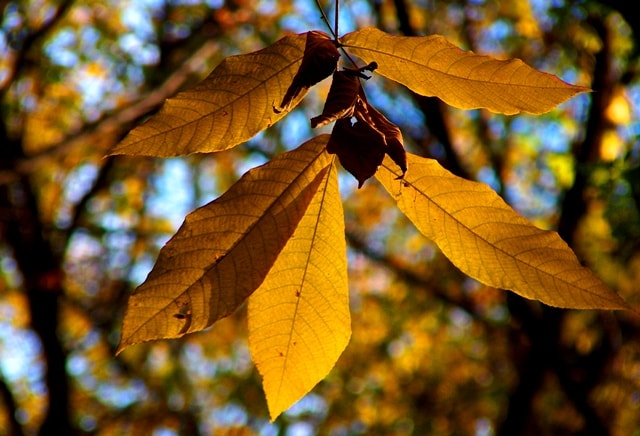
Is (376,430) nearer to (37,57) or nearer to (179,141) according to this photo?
(37,57)

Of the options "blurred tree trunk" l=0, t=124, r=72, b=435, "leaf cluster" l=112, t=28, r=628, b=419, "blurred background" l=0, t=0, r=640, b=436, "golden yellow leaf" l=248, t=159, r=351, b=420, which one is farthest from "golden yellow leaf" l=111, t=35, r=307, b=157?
"blurred tree trunk" l=0, t=124, r=72, b=435

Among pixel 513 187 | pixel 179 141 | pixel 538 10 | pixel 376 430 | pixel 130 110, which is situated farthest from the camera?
pixel 513 187

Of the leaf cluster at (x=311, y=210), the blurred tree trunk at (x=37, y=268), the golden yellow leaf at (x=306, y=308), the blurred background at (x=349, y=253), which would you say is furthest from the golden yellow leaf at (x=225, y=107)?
the blurred tree trunk at (x=37, y=268)

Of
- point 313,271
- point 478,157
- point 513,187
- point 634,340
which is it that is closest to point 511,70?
point 313,271

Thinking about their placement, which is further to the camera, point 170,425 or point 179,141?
point 170,425

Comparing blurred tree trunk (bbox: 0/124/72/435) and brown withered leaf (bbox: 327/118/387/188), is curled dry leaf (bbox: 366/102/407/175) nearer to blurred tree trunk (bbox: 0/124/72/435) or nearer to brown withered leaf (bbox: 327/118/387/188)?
brown withered leaf (bbox: 327/118/387/188)

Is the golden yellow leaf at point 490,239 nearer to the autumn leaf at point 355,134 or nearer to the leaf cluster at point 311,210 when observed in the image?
the leaf cluster at point 311,210

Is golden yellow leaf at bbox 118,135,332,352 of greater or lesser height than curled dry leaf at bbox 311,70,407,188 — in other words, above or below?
below
